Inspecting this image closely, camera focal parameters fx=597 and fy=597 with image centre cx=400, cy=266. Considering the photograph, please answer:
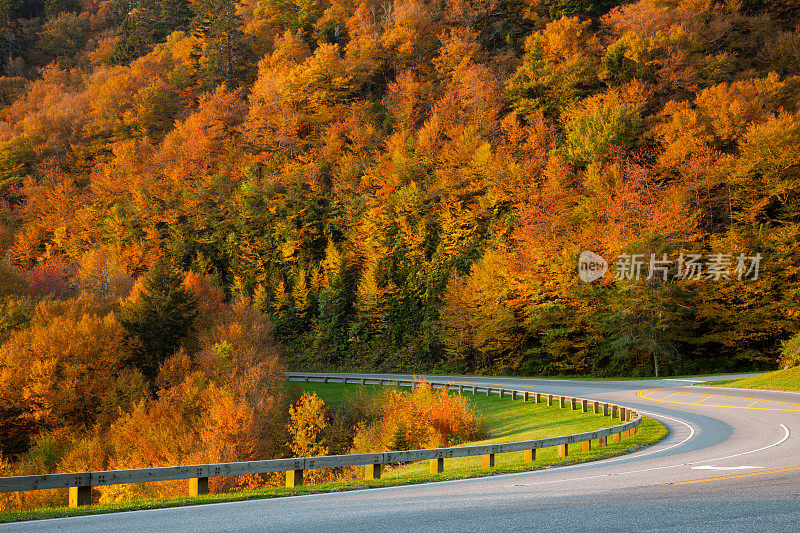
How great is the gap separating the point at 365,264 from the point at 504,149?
16354 millimetres

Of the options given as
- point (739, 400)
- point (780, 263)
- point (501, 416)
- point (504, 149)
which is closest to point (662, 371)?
point (780, 263)

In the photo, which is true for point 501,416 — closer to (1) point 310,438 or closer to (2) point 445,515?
(1) point 310,438

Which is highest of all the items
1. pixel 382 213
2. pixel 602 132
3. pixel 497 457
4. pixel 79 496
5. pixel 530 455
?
pixel 602 132

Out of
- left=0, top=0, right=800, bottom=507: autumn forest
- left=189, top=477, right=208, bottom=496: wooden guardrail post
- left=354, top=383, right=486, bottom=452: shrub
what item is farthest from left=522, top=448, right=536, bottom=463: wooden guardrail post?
left=0, top=0, right=800, bottom=507: autumn forest

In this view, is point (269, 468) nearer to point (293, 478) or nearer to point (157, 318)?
point (293, 478)

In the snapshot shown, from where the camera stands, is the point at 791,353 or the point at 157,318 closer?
the point at 791,353

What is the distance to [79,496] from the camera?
9180 mm

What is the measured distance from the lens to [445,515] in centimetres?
732

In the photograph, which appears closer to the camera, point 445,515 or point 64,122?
point 445,515

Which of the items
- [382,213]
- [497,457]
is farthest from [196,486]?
[382,213]

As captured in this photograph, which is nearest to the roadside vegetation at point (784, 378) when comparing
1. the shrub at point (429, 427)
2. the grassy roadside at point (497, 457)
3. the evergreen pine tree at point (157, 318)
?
the grassy roadside at point (497, 457)

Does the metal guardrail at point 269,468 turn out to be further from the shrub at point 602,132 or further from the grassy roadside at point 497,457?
the shrub at point 602,132

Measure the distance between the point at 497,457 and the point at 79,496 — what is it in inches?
545

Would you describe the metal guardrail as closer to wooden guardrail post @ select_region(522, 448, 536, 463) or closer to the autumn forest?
wooden guardrail post @ select_region(522, 448, 536, 463)
